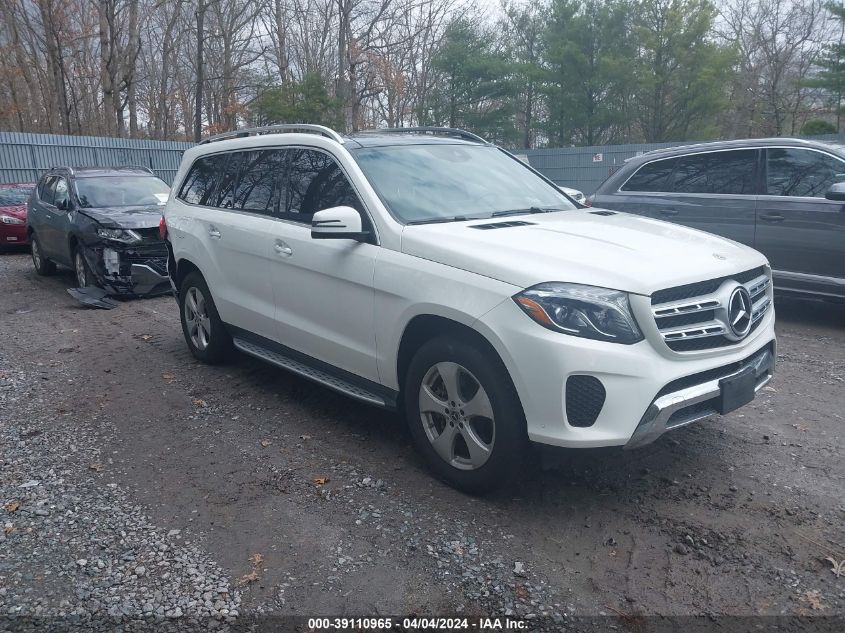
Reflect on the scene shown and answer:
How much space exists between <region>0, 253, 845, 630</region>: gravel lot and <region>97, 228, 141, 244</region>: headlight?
14.2ft

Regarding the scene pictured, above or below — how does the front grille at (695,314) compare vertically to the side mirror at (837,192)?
below

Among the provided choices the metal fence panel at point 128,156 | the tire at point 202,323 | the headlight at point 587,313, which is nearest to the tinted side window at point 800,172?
the headlight at point 587,313

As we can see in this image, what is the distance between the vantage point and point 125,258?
31.6ft

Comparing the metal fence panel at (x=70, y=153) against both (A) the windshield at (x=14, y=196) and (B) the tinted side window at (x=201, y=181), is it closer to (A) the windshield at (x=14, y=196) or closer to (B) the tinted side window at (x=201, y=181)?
(A) the windshield at (x=14, y=196)

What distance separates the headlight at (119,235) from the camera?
374 inches

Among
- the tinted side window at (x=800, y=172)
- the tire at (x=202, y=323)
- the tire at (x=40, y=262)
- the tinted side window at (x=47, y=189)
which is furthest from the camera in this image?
the tire at (x=40, y=262)

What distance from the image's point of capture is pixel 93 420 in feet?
17.3

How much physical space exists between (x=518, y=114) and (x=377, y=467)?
2853 centimetres

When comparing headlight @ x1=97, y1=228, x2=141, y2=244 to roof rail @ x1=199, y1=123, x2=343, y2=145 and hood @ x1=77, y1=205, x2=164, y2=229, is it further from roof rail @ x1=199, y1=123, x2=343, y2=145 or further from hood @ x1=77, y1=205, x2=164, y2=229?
roof rail @ x1=199, y1=123, x2=343, y2=145

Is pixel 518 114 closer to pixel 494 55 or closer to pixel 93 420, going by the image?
pixel 494 55

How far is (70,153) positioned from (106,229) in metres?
14.2

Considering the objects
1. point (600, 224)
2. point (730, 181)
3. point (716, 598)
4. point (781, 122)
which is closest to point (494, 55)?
point (781, 122)

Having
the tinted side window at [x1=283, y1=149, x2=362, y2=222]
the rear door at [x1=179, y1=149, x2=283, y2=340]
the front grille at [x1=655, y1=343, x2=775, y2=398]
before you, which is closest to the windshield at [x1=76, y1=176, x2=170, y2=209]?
the rear door at [x1=179, y1=149, x2=283, y2=340]

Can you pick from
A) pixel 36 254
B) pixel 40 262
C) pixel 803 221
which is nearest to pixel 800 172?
pixel 803 221
